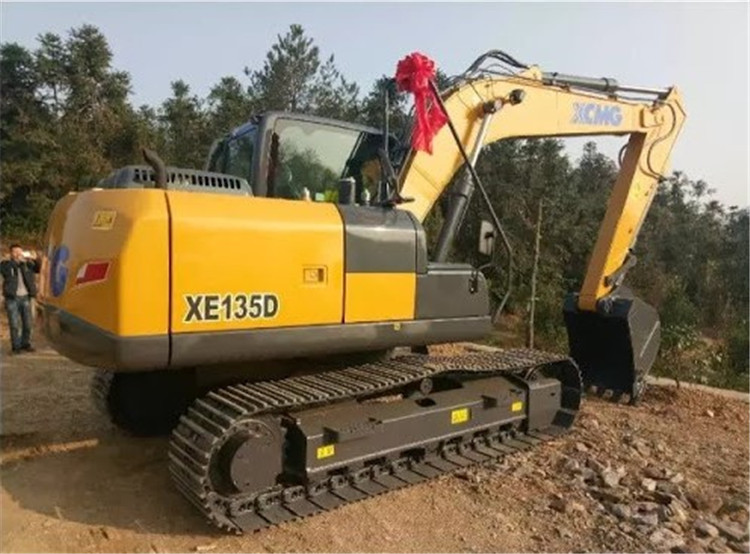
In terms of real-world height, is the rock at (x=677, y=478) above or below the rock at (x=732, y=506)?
above

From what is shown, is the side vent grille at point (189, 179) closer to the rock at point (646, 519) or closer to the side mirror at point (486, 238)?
the side mirror at point (486, 238)

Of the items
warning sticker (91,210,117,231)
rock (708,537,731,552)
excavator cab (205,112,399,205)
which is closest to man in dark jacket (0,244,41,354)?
excavator cab (205,112,399,205)

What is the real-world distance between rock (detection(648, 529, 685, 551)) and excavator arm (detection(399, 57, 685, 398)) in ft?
9.50

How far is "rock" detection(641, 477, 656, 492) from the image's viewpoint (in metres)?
4.25

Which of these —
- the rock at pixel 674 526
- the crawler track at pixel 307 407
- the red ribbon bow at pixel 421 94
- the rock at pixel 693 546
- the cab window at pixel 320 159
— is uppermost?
the red ribbon bow at pixel 421 94

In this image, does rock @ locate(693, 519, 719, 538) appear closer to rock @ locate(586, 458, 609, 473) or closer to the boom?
rock @ locate(586, 458, 609, 473)

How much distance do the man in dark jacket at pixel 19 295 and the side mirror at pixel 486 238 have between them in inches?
269

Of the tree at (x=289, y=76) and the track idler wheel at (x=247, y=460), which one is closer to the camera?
the track idler wheel at (x=247, y=460)

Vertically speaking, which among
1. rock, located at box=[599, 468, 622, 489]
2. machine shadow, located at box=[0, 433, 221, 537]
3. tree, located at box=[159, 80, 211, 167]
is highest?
tree, located at box=[159, 80, 211, 167]

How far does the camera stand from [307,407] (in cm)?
400

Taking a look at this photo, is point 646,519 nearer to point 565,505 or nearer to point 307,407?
point 565,505

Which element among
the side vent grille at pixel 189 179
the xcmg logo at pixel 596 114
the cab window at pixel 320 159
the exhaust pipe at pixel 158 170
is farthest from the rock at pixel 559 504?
the xcmg logo at pixel 596 114

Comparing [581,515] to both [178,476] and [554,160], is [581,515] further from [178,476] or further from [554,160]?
[554,160]

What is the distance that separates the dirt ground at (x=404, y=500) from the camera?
11.4 ft
